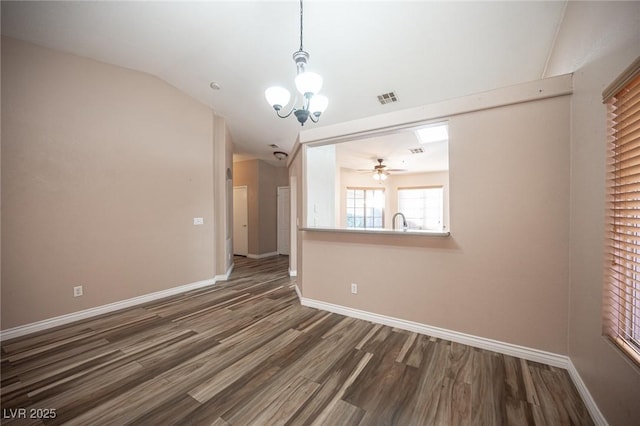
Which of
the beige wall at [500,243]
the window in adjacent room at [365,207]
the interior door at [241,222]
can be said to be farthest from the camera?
the window in adjacent room at [365,207]

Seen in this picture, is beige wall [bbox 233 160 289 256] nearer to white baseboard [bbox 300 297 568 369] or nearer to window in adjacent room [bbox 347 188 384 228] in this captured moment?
window in adjacent room [bbox 347 188 384 228]

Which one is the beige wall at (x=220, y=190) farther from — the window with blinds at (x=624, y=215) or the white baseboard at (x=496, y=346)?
the window with blinds at (x=624, y=215)

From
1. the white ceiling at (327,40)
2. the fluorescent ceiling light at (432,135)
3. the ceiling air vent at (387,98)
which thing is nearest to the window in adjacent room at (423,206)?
the fluorescent ceiling light at (432,135)

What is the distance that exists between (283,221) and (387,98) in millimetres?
5135

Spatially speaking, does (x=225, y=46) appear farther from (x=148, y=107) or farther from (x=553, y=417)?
(x=553, y=417)

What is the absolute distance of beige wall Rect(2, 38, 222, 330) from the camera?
253 centimetres

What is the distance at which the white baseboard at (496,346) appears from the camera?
5.00 ft

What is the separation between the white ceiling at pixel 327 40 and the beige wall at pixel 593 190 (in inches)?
27.0

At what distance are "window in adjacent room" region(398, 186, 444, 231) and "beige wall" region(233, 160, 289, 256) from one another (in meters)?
4.69

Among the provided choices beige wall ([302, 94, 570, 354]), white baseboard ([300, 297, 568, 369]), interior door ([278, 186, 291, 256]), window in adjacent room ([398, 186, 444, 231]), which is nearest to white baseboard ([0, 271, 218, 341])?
white baseboard ([300, 297, 568, 369])

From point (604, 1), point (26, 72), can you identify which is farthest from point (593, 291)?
point (26, 72)

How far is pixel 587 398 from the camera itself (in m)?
1.52

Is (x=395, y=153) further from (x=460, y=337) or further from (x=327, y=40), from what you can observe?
(x=460, y=337)

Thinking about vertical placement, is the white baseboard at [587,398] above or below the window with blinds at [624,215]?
below
